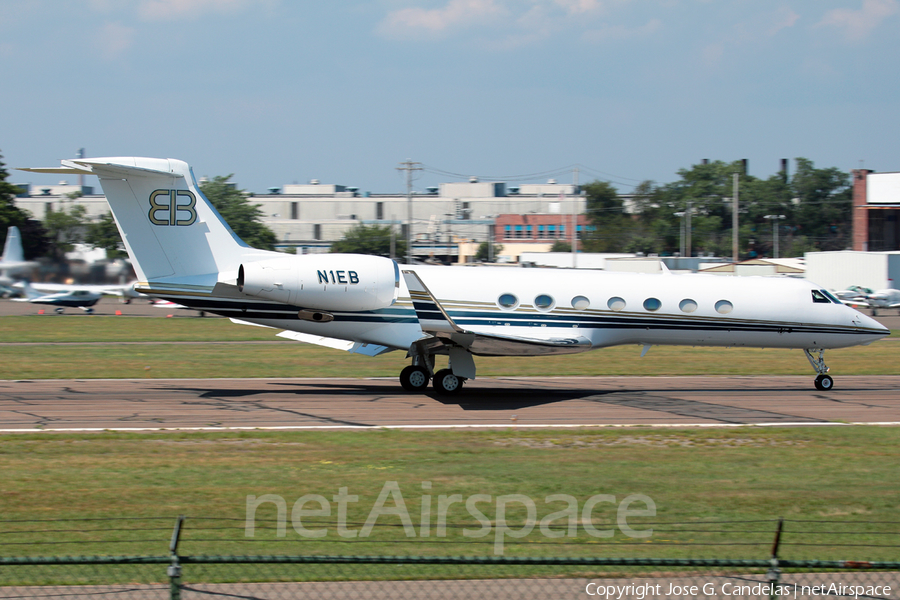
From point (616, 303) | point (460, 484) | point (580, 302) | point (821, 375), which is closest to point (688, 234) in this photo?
point (821, 375)

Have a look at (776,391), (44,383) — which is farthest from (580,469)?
(44,383)

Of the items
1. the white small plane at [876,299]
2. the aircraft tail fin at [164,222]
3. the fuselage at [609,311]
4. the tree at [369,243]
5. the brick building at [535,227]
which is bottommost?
the white small plane at [876,299]

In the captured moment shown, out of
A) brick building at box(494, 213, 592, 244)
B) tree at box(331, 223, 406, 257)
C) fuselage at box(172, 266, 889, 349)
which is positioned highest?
brick building at box(494, 213, 592, 244)

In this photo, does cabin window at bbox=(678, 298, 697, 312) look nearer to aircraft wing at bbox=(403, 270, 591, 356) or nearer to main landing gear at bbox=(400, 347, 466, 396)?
aircraft wing at bbox=(403, 270, 591, 356)

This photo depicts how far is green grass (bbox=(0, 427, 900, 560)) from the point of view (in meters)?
8.62

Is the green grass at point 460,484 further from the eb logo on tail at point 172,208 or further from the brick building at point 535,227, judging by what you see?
the brick building at point 535,227

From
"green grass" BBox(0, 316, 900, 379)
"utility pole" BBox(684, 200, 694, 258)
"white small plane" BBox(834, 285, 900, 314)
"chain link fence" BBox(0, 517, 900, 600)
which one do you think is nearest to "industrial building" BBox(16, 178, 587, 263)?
"utility pole" BBox(684, 200, 694, 258)

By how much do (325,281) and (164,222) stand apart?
4.03 meters

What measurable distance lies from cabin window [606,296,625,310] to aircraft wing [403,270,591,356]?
5.21 feet

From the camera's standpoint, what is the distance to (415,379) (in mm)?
20312

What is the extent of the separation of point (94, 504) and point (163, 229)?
10.3 meters

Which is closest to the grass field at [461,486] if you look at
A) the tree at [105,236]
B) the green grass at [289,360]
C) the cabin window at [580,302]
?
the cabin window at [580,302]

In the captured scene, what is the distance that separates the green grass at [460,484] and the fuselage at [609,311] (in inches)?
205

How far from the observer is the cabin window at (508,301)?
2019 centimetres
